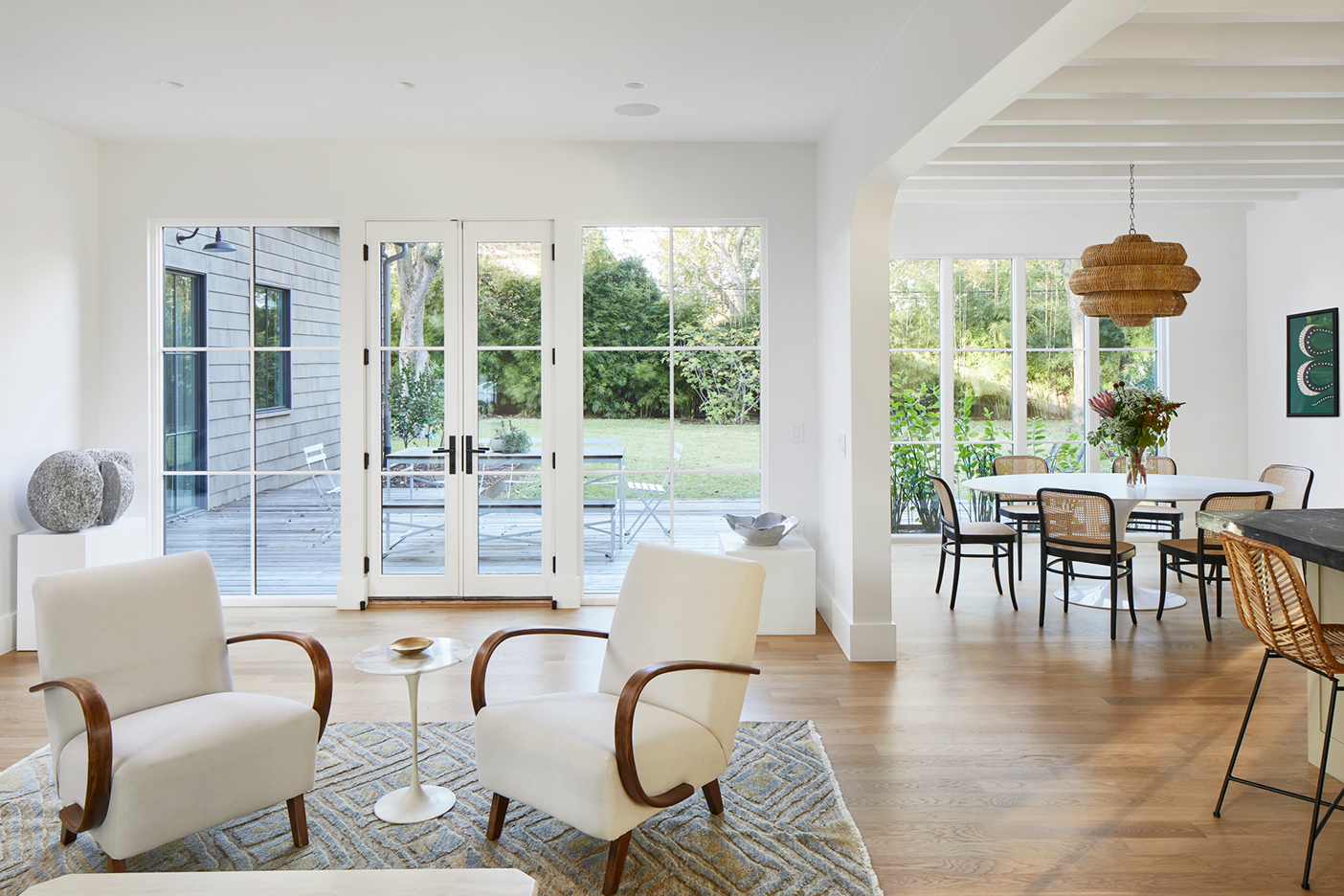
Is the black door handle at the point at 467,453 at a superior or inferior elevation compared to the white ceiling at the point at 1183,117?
inferior

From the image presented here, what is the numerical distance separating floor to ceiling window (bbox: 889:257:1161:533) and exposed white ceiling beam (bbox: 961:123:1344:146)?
2.81 metres

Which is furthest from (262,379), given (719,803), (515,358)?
(719,803)

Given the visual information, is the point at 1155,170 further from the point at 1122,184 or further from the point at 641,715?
the point at 641,715

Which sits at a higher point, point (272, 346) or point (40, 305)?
point (40, 305)

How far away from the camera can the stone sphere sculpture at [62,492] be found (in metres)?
4.56

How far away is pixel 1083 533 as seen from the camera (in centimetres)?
498

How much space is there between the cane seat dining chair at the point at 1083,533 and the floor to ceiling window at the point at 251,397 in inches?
172

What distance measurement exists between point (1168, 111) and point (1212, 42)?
835 mm

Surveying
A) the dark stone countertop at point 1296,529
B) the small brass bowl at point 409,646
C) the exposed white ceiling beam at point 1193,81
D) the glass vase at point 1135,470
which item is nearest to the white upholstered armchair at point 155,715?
the small brass bowl at point 409,646

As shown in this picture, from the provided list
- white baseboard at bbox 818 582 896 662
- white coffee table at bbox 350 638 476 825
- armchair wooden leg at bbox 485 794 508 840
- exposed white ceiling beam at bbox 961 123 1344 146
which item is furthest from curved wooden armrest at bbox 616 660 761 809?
exposed white ceiling beam at bbox 961 123 1344 146

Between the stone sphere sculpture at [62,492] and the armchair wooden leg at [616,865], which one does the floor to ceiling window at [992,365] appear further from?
the stone sphere sculpture at [62,492]

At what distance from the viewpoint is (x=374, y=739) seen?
133 inches

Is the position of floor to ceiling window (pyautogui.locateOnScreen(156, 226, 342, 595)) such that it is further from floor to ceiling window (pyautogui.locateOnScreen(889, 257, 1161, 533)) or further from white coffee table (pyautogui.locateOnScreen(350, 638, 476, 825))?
floor to ceiling window (pyautogui.locateOnScreen(889, 257, 1161, 533))

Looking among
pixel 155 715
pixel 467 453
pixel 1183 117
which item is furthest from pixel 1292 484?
pixel 155 715
